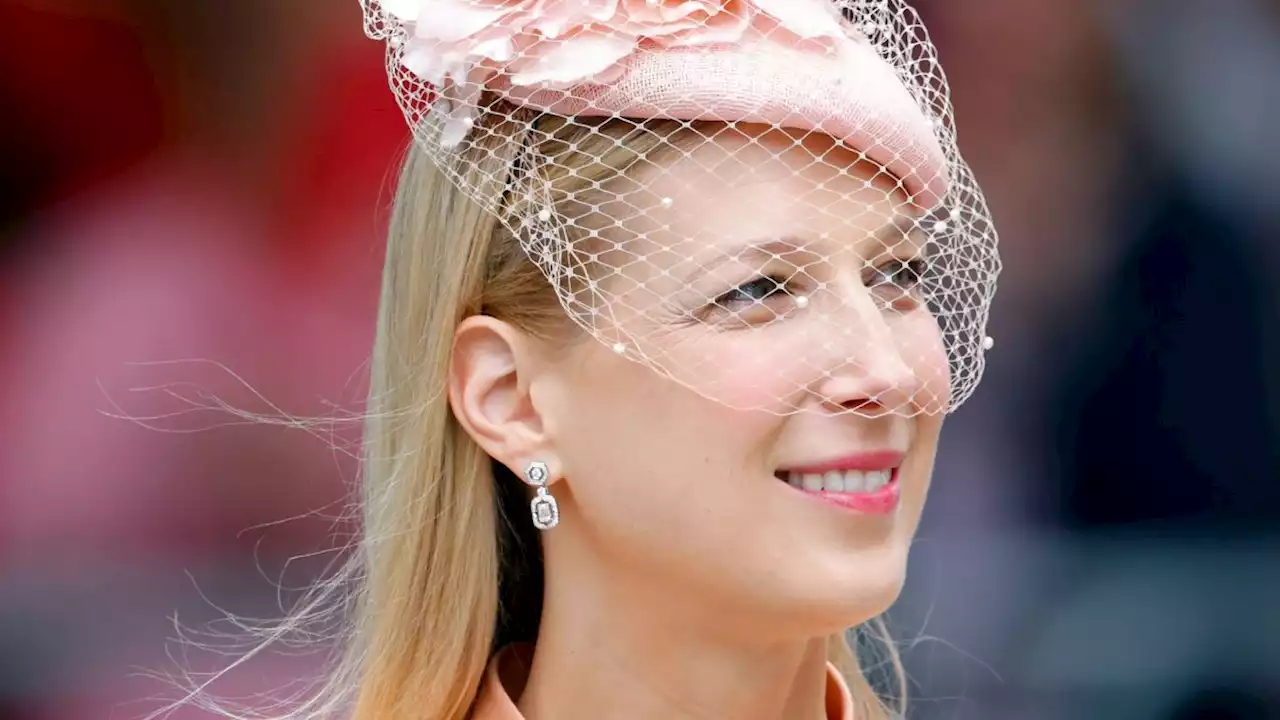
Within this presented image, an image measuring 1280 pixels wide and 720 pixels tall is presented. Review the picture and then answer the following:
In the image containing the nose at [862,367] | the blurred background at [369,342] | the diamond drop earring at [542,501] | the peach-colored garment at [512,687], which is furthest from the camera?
the blurred background at [369,342]

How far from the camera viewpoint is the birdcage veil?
1.22 meters

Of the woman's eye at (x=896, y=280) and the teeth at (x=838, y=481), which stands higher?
the woman's eye at (x=896, y=280)

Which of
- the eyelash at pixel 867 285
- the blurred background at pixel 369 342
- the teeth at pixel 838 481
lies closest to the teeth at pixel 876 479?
the teeth at pixel 838 481

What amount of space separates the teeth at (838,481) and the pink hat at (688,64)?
27 centimetres

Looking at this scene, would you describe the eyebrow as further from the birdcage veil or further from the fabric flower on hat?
the fabric flower on hat

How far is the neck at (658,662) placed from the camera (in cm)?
133

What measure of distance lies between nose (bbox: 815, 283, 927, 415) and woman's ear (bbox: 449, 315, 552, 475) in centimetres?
28

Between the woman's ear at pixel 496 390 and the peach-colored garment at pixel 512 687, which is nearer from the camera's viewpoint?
the woman's ear at pixel 496 390

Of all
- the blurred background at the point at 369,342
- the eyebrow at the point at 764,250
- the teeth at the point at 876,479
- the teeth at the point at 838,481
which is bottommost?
the blurred background at the point at 369,342

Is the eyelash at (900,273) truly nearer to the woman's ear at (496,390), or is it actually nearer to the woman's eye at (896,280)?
the woman's eye at (896,280)

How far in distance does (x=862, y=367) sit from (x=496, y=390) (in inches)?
14.0

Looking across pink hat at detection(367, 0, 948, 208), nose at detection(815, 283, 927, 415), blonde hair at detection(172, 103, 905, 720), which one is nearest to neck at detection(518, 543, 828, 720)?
blonde hair at detection(172, 103, 905, 720)

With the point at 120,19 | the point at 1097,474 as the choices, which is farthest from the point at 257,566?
the point at 1097,474

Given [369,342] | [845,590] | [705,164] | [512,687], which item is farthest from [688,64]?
[369,342]
